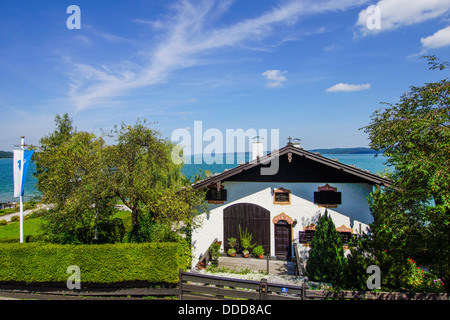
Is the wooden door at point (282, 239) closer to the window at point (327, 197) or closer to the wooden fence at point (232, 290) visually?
the window at point (327, 197)

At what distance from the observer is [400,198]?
7863mm

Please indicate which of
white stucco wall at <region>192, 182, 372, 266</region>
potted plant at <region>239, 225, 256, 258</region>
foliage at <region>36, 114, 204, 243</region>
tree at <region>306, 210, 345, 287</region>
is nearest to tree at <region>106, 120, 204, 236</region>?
foliage at <region>36, 114, 204, 243</region>

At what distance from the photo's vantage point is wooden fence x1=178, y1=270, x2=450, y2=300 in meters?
8.60

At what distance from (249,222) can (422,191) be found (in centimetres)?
882

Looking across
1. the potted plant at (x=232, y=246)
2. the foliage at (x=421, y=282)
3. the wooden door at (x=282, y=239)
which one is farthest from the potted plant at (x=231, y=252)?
the foliage at (x=421, y=282)

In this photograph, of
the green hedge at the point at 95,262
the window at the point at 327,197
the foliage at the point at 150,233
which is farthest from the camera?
the window at the point at 327,197

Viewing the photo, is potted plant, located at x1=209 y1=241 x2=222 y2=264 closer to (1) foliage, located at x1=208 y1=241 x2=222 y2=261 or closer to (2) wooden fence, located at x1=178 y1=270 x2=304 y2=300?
(1) foliage, located at x1=208 y1=241 x2=222 y2=261

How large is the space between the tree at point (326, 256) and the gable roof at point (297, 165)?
8.50ft

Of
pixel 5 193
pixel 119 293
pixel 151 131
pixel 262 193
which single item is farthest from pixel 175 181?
pixel 5 193

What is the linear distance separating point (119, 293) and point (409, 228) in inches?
452

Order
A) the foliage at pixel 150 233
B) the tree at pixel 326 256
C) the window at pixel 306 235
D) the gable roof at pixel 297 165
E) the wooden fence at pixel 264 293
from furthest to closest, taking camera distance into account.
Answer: the window at pixel 306 235
the gable roof at pixel 297 165
the foliage at pixel 150 233
the tree at pixel 326 256
the wooden fence at pixel 264 293

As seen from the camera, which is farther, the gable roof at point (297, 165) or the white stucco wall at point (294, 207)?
the white stucco wall at point (294, 207)

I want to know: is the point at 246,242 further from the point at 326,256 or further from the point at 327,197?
the point at 327,197

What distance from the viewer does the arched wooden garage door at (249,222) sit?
47.0 ft
